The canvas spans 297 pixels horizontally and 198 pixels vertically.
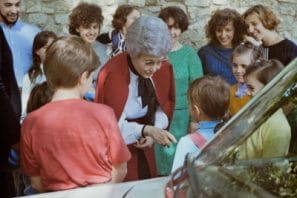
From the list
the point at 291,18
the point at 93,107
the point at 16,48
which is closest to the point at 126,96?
the point at 16,48

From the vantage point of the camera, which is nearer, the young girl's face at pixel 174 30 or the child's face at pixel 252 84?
the child's face at pixel 252 84

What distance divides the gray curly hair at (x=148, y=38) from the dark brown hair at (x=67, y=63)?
0.79 meters

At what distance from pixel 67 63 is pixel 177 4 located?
213 cm

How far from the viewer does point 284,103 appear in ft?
5.90

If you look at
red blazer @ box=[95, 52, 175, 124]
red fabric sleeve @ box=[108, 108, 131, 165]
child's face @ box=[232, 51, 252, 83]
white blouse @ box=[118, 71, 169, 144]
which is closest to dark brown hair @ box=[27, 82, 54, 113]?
red blazer @ box=[95, 52, 175, 124]

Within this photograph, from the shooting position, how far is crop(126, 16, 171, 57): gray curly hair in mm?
3836

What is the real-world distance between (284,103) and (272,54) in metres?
3.03

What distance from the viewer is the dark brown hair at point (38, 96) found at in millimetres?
3646

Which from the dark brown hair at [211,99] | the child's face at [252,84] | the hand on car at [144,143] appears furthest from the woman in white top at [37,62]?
the child's face at [252,84]

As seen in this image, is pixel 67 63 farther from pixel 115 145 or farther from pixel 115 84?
pixel 115 84

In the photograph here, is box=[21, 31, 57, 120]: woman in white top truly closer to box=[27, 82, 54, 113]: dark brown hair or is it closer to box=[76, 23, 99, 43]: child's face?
box=[27, 82, 54, 113]: dark brown hair

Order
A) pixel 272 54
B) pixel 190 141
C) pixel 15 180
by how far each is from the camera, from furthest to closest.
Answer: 1. pixel 272 54
2. pixel 15 180
3. pixel 190 141

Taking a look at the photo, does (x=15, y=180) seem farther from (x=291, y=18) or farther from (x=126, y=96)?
(x=291, y=18)

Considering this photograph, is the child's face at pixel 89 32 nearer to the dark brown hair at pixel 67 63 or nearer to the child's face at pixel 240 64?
the child's face at pixel 240 64
